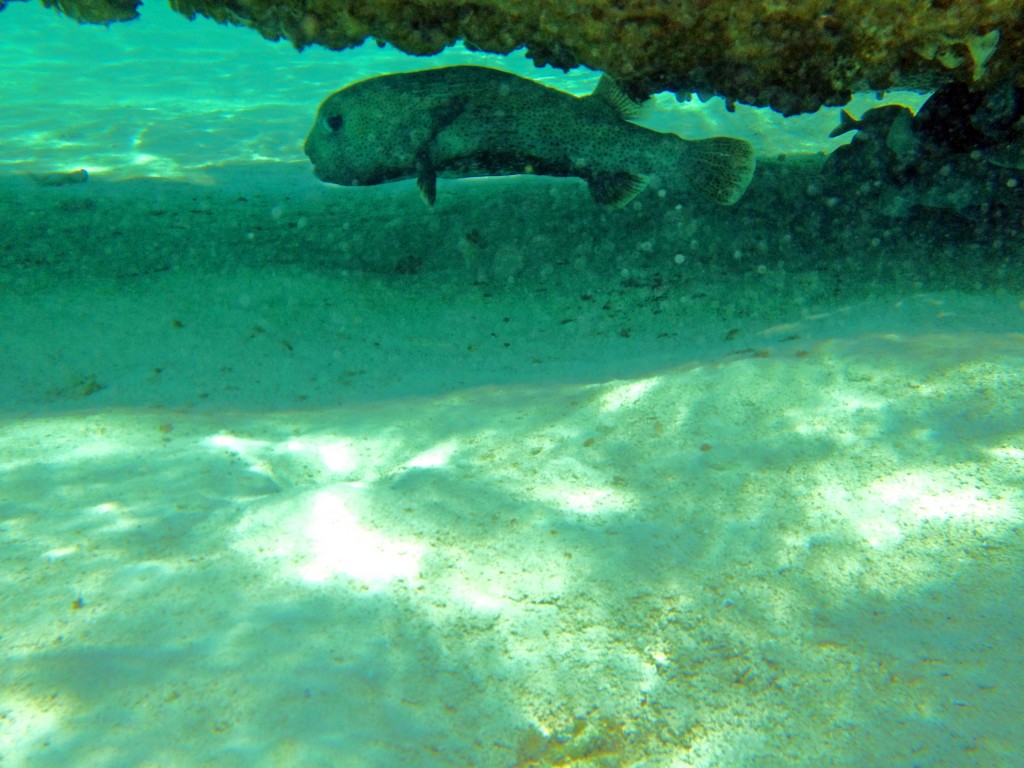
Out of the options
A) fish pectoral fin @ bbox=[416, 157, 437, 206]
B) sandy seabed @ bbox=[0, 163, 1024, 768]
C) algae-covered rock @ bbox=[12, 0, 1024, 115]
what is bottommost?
sandy seabed @ bbox=[0, 163, 1024, 768]

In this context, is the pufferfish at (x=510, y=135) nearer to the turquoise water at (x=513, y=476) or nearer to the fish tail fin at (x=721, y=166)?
the fish tail fin at (x=721, y=166)

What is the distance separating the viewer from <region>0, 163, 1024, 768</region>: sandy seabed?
169 centimetres

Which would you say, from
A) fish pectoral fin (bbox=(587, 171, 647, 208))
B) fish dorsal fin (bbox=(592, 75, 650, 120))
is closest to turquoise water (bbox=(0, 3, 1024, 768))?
fish pectoral fin (bbox=(587, 171, 647, 208))

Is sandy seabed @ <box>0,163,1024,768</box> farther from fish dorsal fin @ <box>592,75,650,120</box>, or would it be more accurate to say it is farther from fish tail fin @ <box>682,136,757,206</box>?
fish dorsal fin @ <box>592,75,650,120</box>

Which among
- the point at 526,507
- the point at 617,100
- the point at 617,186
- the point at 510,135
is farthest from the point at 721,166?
the point at 526,507

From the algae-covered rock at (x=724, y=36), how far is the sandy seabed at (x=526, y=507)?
4.78 feet

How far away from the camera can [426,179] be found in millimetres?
4535

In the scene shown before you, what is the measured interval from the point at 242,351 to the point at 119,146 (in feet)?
26.6

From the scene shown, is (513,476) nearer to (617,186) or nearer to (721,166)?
(617,186)

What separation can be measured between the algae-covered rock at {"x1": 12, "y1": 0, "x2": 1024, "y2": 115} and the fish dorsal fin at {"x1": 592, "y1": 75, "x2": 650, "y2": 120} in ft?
1.77

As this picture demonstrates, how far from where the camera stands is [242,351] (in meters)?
4.33

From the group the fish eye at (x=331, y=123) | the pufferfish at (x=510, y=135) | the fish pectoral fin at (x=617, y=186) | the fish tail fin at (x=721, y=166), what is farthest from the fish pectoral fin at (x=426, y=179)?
the fish tail fin at (x=721, y=166)

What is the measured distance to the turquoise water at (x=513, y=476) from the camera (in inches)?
67.1

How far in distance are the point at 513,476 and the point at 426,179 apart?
2.77 meters
